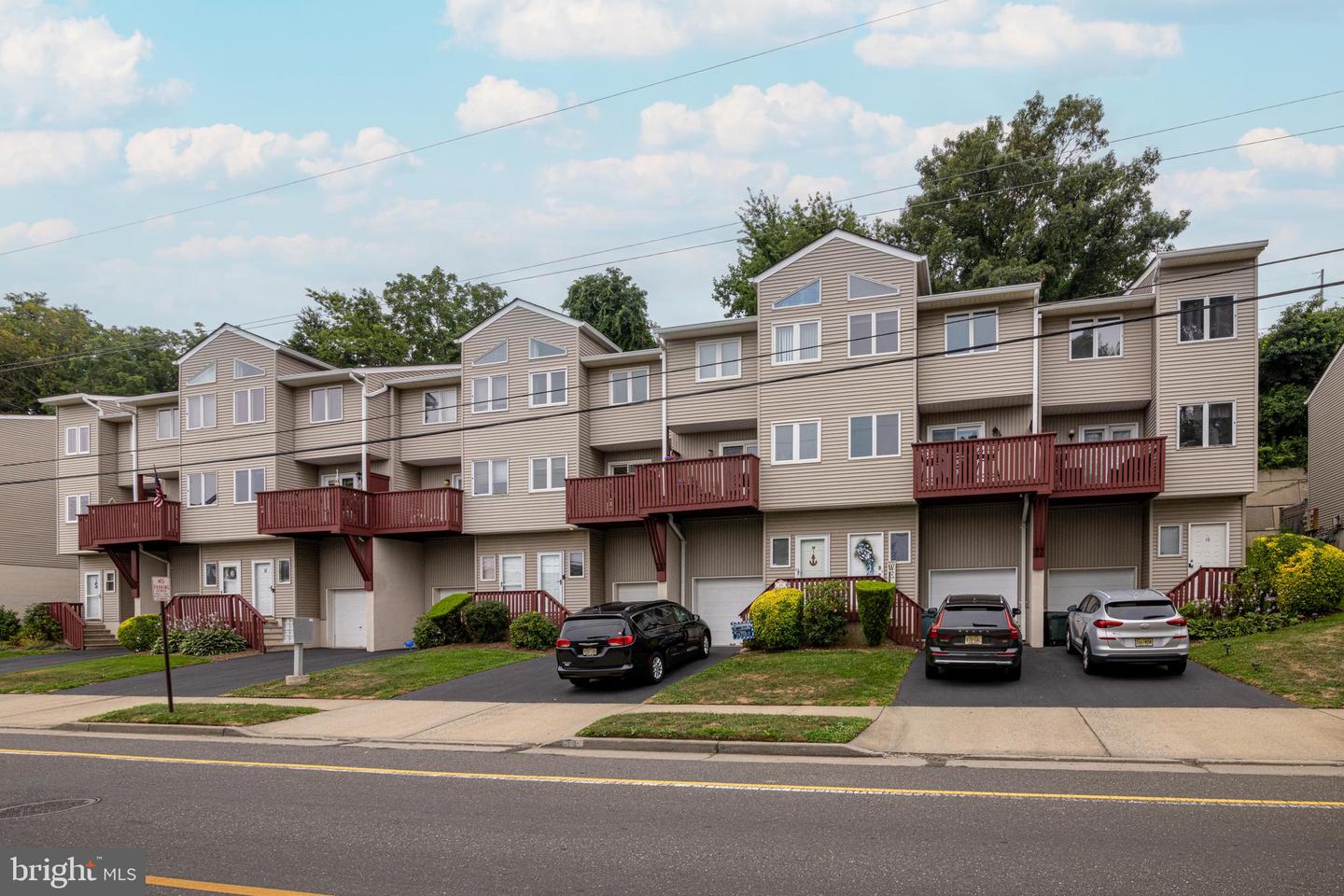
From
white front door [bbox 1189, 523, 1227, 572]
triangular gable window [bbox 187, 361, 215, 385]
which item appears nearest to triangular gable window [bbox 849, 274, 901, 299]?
white front door [bbox 1189, 523, 1227, 572]

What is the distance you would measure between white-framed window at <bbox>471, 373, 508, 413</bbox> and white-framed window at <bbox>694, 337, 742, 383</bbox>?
22.0 ft

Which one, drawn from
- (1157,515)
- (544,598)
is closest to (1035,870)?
(1157,515)

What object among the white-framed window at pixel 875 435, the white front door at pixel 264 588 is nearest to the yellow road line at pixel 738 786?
the white-framed window at pixel 875 435

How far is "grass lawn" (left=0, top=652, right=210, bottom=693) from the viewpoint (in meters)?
21.7

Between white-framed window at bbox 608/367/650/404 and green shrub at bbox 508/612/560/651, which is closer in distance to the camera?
green shrub at bbox 508/612/560/651

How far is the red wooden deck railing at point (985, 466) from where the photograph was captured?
20.9 m

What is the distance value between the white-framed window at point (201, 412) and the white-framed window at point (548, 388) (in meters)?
12.9

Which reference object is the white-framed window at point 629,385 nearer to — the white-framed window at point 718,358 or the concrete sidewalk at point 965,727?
the white-framed window at point 718,358

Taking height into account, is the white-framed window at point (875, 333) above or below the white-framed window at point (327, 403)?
above

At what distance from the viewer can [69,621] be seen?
108ft

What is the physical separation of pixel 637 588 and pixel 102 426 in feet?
79.0

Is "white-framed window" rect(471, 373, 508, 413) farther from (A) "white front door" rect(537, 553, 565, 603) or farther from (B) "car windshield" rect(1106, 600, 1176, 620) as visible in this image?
(B) "car windshield" rect(1106, 600, 1176, 620)

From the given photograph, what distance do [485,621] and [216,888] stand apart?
19.4 metres

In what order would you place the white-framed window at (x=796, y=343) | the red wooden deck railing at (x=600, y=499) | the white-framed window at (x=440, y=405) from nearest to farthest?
the white-framed window at (x=796, y=343) → the red wooden deck railing at (x=600, y=499) → the white-framed window at (x=440, y=405)
